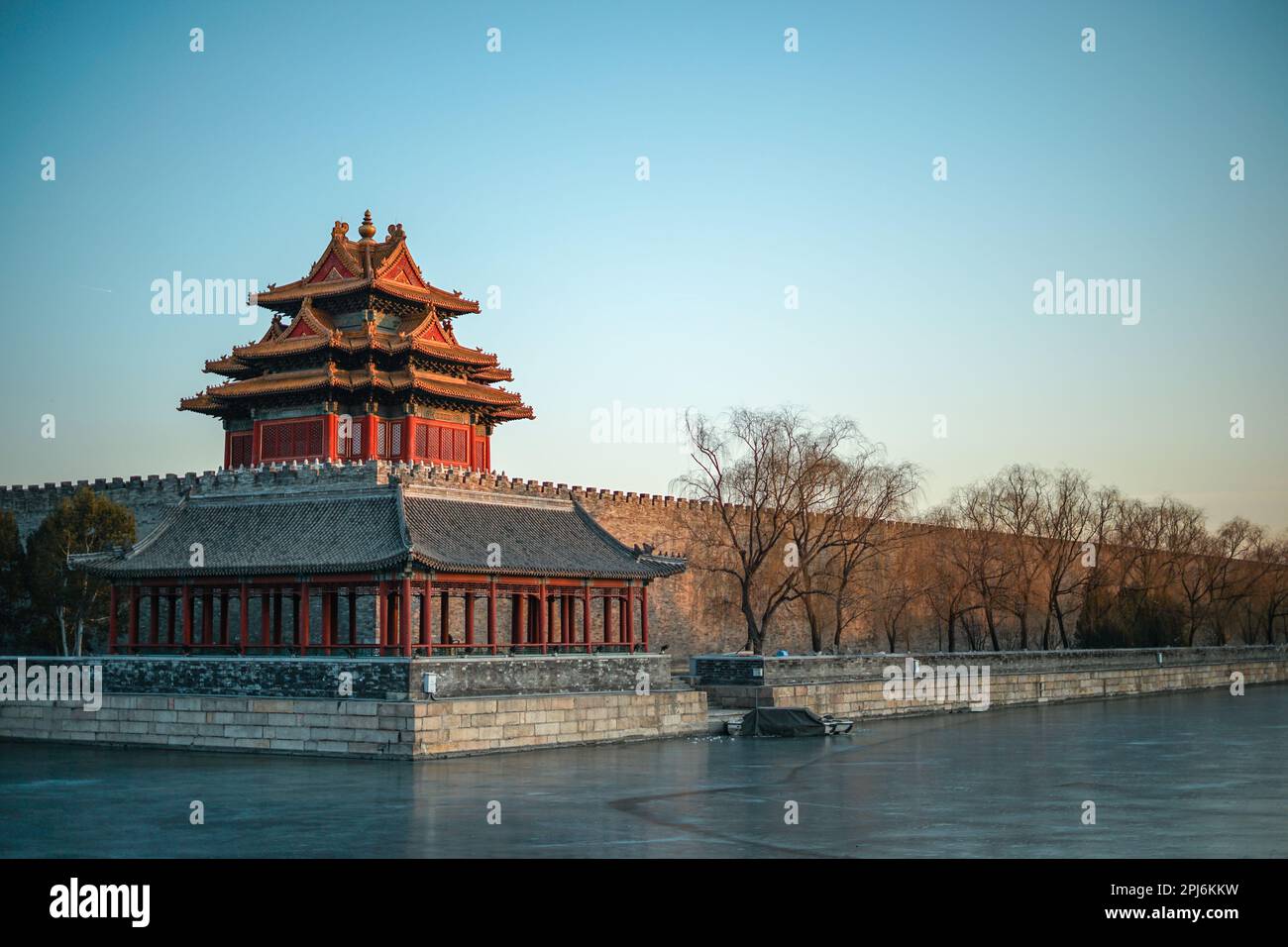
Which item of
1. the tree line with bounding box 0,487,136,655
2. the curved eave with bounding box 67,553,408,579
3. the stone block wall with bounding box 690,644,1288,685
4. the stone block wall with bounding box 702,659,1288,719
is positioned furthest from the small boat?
the tree line with bounding box 0,487,136,655

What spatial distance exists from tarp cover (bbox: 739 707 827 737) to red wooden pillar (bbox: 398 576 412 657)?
22.9ft

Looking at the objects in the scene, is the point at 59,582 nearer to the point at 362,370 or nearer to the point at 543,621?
the point at 362,370

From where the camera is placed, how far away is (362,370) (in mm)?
35844

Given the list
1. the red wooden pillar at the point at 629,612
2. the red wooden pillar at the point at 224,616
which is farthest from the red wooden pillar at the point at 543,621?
Answer: the red wooden pillar at the point at 224,616

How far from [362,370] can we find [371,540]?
10.5m

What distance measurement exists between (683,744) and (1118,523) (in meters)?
28.7

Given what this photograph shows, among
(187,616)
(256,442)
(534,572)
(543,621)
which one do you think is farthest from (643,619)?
(256,442)

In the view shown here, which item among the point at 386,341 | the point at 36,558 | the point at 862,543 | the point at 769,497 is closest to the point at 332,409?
the point at 386,341

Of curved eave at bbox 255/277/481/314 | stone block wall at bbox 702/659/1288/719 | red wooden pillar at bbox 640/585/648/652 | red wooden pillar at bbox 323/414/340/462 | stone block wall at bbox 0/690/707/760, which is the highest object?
curved eave at bbox 255/277/481/314

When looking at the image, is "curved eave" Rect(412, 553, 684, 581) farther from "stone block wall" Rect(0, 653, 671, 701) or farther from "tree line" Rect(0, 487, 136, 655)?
"tree line" Rect(0, 487, 136, 655)

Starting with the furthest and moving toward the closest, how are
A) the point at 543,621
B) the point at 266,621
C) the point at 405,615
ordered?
A: 1. the point at 543,621
2. the point at 266,621
3. the point at 405,615

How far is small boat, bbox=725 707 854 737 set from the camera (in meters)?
27.8

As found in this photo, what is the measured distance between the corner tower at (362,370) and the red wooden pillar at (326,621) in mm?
9208
